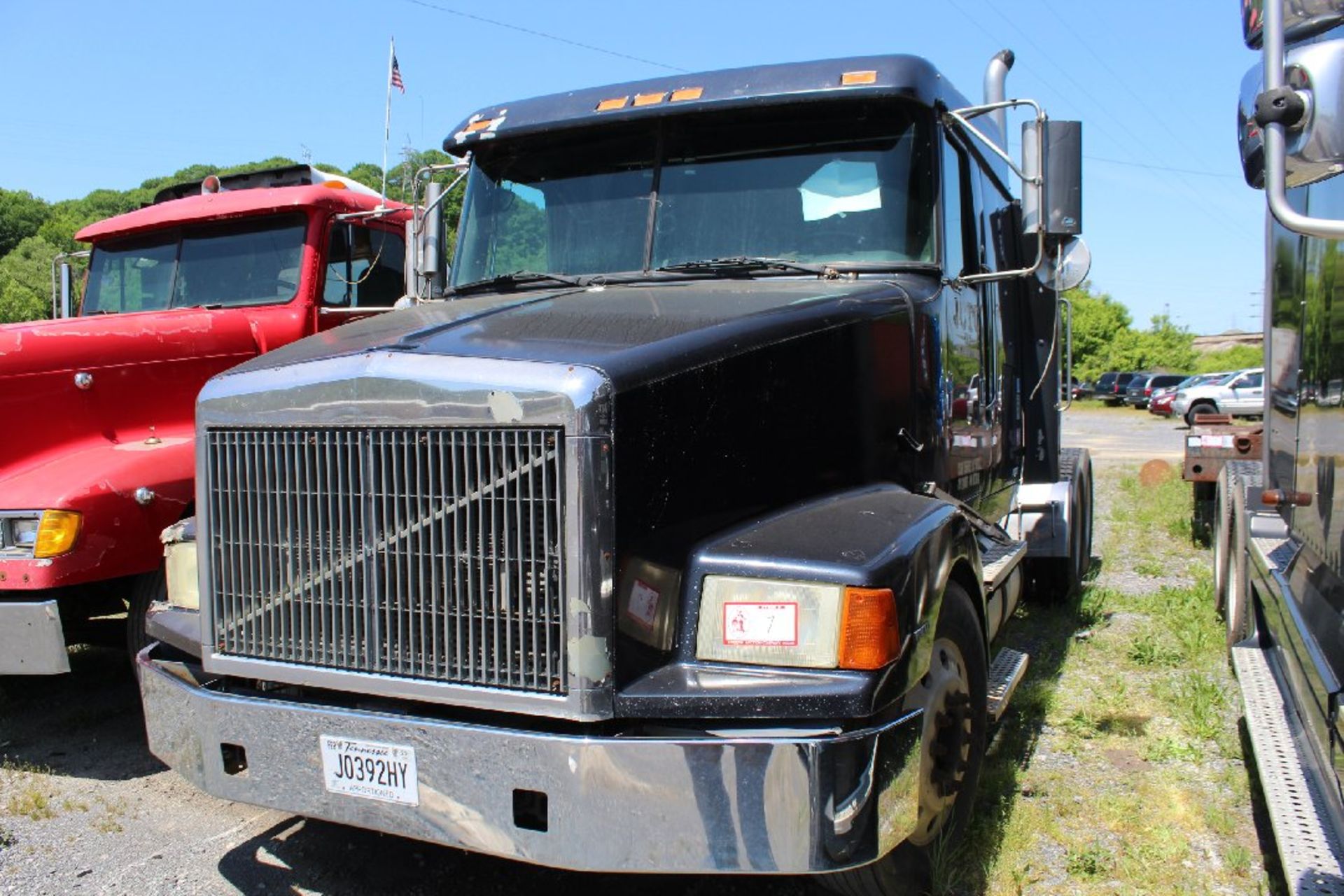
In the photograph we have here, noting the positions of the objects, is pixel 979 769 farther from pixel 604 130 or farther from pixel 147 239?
pixel 147 239

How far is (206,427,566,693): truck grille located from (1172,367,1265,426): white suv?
31.7m

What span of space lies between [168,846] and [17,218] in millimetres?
59404

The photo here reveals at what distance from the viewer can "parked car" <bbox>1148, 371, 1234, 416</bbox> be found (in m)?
35.6

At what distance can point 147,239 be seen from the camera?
7.05 metres

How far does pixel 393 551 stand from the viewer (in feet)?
9.82

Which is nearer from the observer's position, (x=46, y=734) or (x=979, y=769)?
(x=979, y=769)

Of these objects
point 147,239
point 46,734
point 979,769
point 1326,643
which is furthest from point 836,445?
point 147,239

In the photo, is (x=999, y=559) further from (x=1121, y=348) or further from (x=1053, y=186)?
(x=1121, y=348)

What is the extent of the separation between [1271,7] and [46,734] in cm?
572

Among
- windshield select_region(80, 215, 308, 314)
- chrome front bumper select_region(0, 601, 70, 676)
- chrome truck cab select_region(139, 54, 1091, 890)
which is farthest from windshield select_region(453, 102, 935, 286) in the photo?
windshield select_region(80, 215, 308, 314)

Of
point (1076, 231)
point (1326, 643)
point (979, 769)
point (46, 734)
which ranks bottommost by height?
point (46, 734)

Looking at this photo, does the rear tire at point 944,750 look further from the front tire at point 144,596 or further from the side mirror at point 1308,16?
the front tire at point 144,596

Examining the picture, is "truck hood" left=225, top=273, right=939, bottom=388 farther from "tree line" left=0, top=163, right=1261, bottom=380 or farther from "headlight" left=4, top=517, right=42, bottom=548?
"tree line" left=0, top=163, right=1261, bottom=380

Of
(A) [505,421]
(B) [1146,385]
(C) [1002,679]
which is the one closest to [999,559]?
(C) [1002,679]
